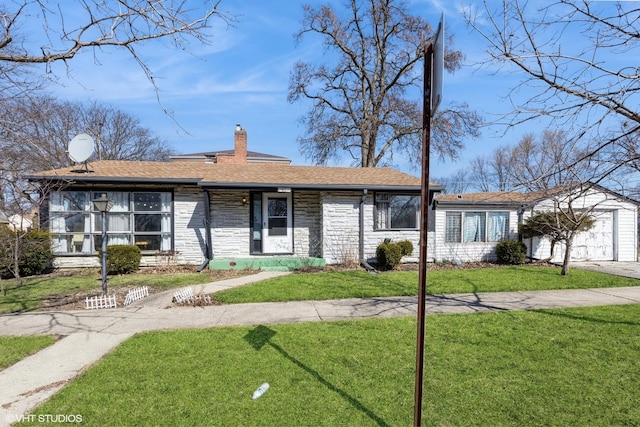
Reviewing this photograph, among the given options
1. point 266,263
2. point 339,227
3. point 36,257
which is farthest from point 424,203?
point 36,257

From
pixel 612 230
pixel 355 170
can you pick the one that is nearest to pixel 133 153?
pixel 355 170

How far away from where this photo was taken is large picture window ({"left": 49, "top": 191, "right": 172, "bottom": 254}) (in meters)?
11.5

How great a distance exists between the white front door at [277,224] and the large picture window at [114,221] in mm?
3400

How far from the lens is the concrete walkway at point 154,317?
148 inches

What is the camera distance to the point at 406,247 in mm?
12469

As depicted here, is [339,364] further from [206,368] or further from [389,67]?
[389,67]

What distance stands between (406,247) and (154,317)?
8.84 m

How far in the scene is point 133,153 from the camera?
3150 cm

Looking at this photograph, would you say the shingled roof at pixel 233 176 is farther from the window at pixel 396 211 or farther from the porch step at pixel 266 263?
the porch step at pixel 266 263

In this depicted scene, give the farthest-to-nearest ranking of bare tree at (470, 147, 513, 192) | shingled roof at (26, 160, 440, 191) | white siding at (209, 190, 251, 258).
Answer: bare tree at (470, 147, 513, 192)
white siding at (209, 190, 251, 258)
shingled roof at (26, 160, 440, 191)

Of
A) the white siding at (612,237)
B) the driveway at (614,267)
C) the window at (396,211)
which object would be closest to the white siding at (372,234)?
the window at (396,211)

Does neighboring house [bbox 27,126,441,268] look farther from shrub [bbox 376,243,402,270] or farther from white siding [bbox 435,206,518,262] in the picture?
white siding [bbox 435,206,518,262]

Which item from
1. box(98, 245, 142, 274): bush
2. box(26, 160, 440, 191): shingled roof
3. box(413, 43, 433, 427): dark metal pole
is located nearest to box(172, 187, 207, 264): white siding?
box(26, 160, 440, 191): shingled roof

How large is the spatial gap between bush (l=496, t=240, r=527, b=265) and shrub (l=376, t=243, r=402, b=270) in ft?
14.8
